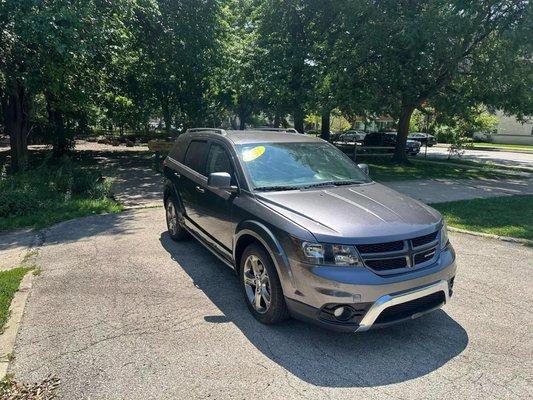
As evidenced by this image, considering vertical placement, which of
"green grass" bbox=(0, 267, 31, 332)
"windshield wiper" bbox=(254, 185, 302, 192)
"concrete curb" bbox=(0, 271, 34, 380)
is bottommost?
"concrete curb" bbox=(0, 271, 34, 380)

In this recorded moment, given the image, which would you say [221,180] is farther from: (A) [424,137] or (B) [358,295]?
(A) [424,137]

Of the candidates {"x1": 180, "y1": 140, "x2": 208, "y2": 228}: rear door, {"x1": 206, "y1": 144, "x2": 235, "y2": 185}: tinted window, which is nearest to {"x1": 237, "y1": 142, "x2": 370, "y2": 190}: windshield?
{"x1": 206, "y1": 144, "x2": 235, "y2": 185}: tinted window

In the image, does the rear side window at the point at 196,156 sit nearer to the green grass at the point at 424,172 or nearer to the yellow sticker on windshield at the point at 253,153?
the yellow sticker on windshield at the point at 253,153

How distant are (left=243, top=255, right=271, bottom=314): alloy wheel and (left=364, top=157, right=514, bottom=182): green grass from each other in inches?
419

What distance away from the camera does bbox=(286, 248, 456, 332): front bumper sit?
315 cm

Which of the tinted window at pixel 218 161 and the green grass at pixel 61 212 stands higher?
the tinted window at pixel 218 161

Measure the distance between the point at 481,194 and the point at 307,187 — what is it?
945cm

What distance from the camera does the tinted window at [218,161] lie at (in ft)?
15.1

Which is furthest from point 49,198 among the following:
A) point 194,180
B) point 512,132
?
point 512,132

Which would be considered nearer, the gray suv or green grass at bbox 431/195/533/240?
the gray suv

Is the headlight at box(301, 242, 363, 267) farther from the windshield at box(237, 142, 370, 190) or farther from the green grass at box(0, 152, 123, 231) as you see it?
the green grass at box(0, 152, 123, 231)

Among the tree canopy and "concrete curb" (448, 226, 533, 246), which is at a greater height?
the tree canopy

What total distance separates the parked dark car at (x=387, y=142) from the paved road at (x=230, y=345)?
22200 millimetres

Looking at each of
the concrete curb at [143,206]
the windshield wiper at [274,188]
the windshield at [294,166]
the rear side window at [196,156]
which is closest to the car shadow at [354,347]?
the windshield wiper at [274,188]
